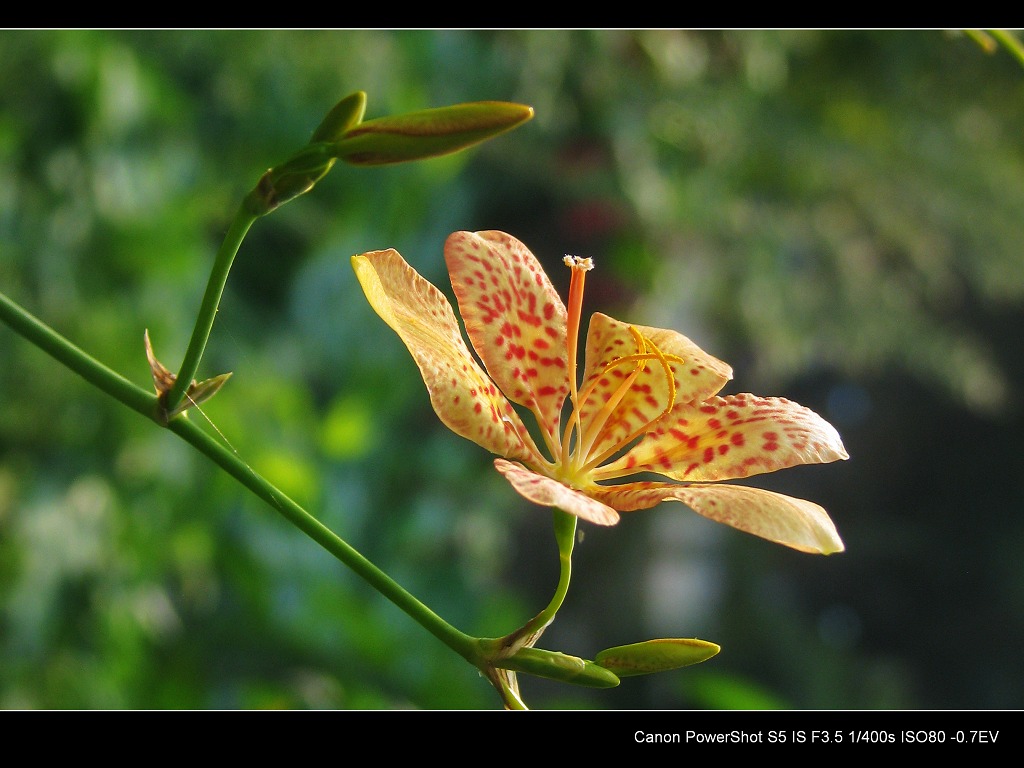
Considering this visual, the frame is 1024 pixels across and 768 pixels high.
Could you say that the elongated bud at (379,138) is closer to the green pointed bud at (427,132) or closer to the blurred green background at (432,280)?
the green pointed bud at (427,132)

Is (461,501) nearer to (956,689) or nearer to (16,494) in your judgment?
(16,494)

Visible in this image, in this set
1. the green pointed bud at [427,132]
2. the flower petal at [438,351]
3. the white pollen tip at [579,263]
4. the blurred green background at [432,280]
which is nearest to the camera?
the green pointed bud at [427,132]

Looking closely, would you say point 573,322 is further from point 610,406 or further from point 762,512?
point 762,512

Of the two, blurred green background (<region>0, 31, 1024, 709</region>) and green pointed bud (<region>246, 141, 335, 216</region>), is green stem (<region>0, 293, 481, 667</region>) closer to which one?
green pointed bud (<region>246, 141, 335, 216</region>)

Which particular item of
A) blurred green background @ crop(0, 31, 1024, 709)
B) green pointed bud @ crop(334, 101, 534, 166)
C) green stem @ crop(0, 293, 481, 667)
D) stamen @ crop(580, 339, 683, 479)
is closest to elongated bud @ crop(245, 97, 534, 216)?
green pointed bud @ crop(334, 101, 534, 166)

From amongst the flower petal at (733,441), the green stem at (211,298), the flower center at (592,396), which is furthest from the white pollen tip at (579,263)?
the green stem at (211,298)

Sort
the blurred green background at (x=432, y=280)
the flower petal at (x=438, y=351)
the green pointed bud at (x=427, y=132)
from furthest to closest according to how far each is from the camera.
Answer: the blurred green background at (x=432, y=280), the flower petal at (x=438, y=351), the green pointed bud at (x=427, y=132)
